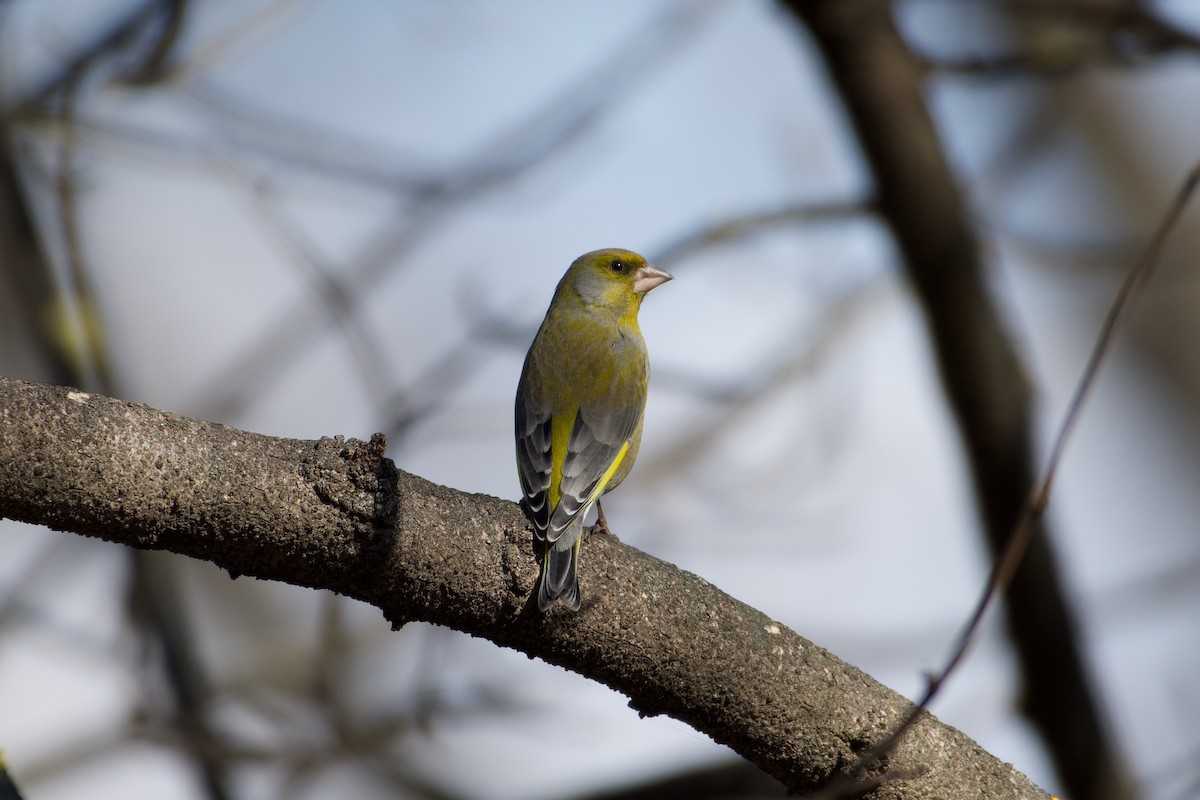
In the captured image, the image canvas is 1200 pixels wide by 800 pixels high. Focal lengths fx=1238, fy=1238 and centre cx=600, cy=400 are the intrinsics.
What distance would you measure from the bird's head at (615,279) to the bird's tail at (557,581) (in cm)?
277

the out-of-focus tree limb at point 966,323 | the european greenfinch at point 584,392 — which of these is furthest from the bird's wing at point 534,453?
→ the out-of-focus tree limb at point 966,323

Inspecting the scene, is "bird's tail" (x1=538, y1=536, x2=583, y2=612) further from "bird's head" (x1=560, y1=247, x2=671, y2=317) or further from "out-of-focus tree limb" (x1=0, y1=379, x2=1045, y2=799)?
"bird's head" (x1=560, y1=247, x2=671, y2=317)

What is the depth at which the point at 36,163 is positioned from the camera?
652 centimetres

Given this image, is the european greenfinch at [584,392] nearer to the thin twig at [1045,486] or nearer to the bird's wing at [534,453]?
the bird's wing at [534,453]

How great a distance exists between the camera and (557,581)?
2.55 m

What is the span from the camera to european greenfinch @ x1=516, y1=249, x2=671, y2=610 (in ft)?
12.6

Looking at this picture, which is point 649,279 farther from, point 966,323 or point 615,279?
point 966,323

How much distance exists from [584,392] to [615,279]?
A: 3.39 ft

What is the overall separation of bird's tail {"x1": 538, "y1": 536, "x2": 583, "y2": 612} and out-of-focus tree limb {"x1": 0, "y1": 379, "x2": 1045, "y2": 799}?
0.09 feet

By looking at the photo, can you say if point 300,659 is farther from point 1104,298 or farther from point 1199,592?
point 1104,298

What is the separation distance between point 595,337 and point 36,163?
3.48 metres

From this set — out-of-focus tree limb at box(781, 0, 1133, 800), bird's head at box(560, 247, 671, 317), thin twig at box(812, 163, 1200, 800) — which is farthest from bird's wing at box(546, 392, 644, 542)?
out-of-focus tree limb at box(781, 0, 1133, 800)

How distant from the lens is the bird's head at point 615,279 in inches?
211

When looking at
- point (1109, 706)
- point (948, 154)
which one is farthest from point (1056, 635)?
point (948, 154)
